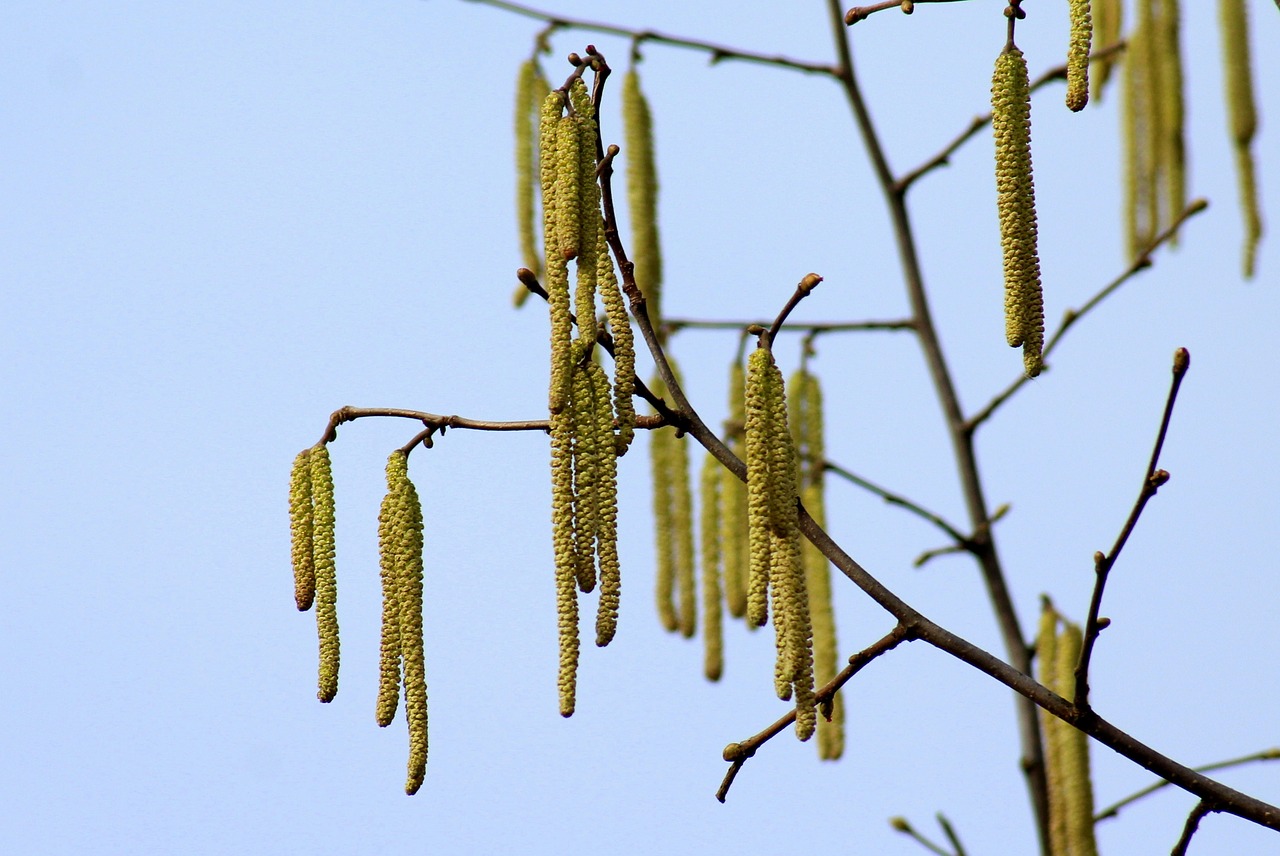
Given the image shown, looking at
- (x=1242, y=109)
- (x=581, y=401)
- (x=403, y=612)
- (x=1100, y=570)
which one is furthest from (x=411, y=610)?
(x=1242, y=109)

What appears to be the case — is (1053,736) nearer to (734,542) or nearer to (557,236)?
(734,542)

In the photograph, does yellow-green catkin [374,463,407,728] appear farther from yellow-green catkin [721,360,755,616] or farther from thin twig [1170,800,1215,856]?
yellow-green catkin [721,360,755,616]

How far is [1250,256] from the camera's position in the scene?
2408 millimetres

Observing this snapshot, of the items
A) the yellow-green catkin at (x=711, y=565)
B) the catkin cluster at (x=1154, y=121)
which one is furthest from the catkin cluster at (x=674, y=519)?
the catkin cluster at (x=1154, y=121)

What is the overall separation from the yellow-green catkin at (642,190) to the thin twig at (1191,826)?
1185 millimetres

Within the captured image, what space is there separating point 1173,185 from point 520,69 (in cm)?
102

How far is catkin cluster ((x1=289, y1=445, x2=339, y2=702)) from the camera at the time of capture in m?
1.52

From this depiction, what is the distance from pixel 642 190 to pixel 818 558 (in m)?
0.60

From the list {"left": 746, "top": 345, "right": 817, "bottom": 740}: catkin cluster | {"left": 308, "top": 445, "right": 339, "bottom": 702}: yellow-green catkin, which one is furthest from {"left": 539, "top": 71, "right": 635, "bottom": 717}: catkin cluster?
{"left": 308, "top": 445, "right": 339, "bottom": 702}: yellow-green catkin

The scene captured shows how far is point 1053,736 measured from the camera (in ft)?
8.46

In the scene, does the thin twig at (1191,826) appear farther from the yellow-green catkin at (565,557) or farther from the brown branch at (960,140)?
the brown branch at (960,140)

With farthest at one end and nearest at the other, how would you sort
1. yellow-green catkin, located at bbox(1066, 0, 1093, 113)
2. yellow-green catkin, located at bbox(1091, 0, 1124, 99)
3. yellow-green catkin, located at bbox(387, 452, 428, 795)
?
yellow-green catkin, located at bbox(1091, 0, 1124, 99) → yellow-green catkin, located at bbox(387, 452, 428, 795) → yellow-green catkin, located at bbox(1066, 0, 1093, 113)

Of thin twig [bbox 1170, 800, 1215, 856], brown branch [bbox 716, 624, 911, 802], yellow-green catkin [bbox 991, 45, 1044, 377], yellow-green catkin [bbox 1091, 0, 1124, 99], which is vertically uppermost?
yellow-green catkin [bbox 1091, 0, 1124, 99]

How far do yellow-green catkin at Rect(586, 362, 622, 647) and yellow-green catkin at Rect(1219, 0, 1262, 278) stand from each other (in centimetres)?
125
